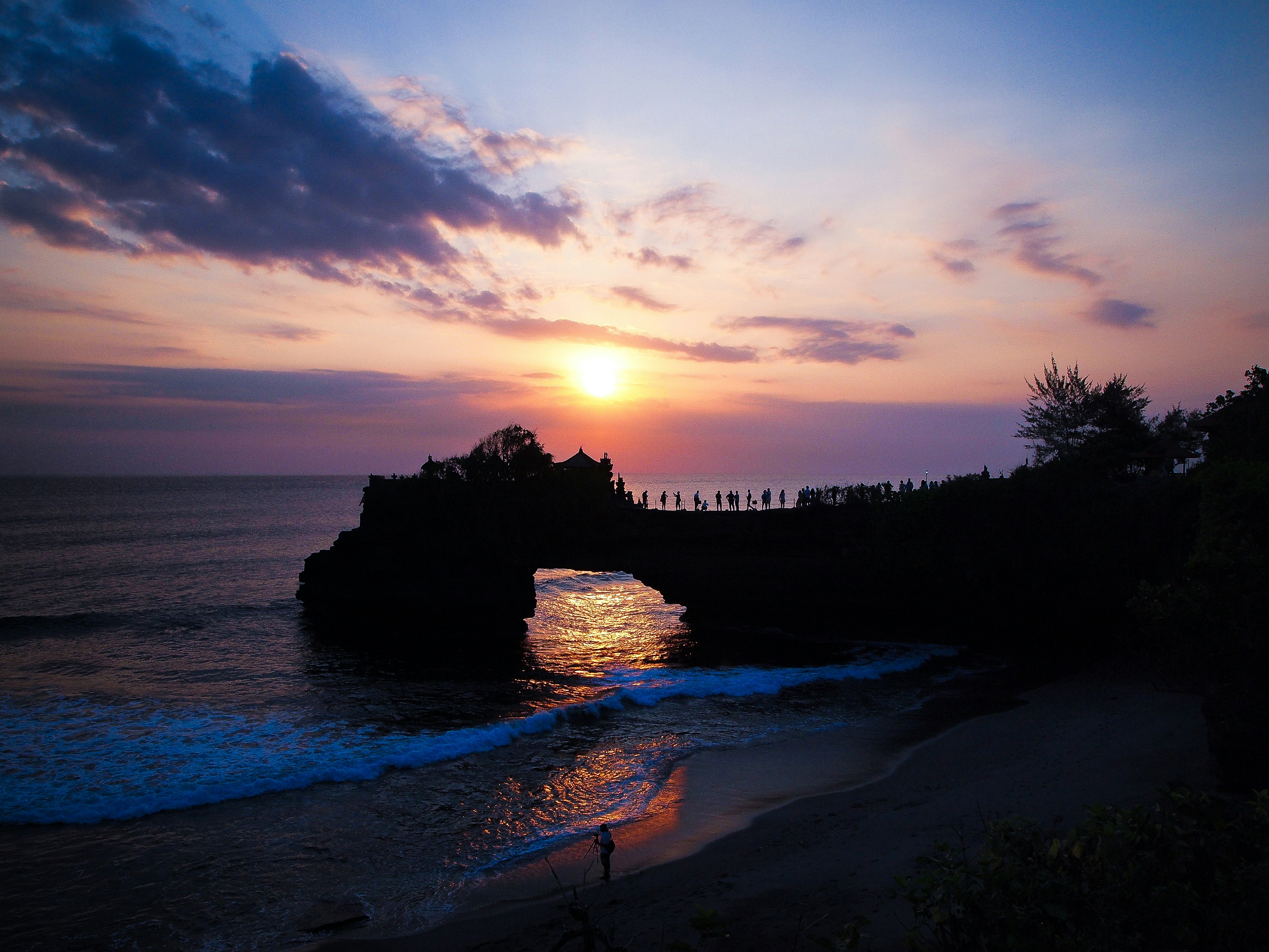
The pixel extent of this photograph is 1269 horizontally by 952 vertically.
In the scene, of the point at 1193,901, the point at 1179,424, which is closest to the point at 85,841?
the point at 1193,901

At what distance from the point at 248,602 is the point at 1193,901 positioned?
39.7 meters

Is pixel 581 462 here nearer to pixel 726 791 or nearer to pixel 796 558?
pixel 796 558

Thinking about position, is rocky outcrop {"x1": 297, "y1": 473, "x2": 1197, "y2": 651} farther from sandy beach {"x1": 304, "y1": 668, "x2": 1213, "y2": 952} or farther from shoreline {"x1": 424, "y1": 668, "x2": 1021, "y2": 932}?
sandy beach {"x1": 304, "y1": 668, "x2": 1213, "y2": 952}

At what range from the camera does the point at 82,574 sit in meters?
41.7

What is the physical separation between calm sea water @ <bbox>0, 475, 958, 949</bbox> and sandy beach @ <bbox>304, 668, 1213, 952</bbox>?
3.56 feet

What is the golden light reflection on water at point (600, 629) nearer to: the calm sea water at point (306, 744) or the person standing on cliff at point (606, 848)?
the calm sea water at point (306, 744)

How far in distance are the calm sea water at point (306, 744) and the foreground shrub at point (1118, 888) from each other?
727 centimetres

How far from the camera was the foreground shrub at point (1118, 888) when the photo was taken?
161 inches

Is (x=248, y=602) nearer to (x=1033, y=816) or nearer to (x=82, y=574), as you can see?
(x=82, y=574)

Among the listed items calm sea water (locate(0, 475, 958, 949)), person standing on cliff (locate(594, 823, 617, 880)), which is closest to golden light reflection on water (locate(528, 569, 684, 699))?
calm sea water (locate(0, 475, 958, 949))

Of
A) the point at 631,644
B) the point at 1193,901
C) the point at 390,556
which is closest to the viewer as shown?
the point at 1193,901

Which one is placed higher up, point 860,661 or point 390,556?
point 390,556

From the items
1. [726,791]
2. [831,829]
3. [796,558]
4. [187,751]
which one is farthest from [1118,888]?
[796,558]

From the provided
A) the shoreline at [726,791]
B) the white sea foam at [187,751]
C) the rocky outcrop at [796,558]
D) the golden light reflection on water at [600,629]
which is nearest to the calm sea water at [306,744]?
the white sea foam at [187,751]
